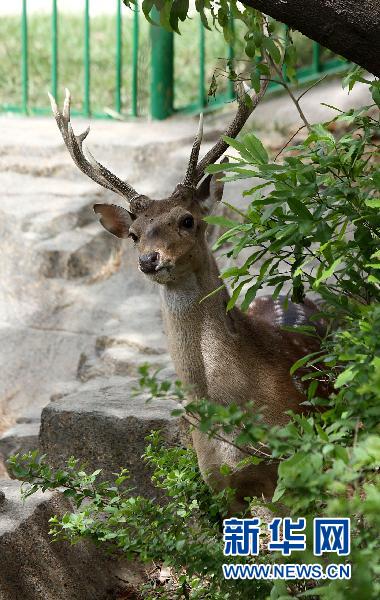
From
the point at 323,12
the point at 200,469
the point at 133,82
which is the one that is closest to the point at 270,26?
the point at 323,12

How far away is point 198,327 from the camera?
4754mm

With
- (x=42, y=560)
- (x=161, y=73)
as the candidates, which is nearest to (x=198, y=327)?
(x=42, y=560)

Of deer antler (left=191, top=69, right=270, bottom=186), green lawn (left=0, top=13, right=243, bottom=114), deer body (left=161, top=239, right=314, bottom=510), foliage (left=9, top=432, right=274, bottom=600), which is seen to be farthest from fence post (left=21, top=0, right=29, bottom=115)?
foliage (left=9, top=432, right=274, bottom=600)

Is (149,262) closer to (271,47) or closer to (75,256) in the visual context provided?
(271,47)

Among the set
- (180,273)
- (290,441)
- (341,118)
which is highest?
(341,118)

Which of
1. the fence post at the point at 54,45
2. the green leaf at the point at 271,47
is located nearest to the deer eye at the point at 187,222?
the green leaf at the point at 271,47

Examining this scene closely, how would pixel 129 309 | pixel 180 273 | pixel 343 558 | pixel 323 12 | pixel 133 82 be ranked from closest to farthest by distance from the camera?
1. pixel 343 558
2. pixel 323 12
3. pixel 180 273
4. pixel 129 309
5. pixel 133 82

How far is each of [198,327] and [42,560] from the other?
3.90ft

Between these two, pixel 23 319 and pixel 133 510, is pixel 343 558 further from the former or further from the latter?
pixel 23 319

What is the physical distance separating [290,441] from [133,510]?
1409mm

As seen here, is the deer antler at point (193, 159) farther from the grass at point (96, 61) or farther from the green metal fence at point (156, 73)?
the grass at point (96, 61)

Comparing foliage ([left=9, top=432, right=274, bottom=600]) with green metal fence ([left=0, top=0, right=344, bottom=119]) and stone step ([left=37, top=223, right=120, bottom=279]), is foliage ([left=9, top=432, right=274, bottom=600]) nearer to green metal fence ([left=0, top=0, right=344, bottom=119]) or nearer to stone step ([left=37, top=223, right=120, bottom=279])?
stone step ([left=37, top=223, right=120, bottom=279])

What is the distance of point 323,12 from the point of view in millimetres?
3414

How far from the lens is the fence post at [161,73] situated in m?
8.93
